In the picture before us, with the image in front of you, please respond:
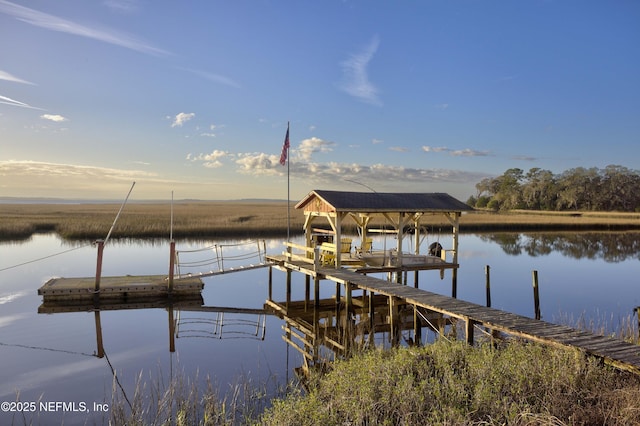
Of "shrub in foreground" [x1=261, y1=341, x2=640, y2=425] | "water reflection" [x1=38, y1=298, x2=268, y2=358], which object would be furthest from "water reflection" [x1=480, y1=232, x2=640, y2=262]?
"shrub in foreground" [x1=261, y1=341, x2=640, y2=425]

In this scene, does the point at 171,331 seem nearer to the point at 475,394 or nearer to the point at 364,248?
the point at 364,248

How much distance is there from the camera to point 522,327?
11422 mm

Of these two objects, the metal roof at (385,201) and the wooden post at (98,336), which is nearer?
the wooden post at (98,336)

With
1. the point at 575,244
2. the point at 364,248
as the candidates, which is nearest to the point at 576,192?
the point at 575,244

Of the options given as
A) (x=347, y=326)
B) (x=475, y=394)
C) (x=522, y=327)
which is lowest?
(x=347, y=326)

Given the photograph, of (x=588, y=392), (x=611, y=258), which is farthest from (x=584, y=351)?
(x=611, y=258)

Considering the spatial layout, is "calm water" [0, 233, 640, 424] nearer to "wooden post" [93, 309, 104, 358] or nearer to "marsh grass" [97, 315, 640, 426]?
"wooden post" [93, 309, 104, 358]

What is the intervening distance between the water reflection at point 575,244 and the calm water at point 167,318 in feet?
1.96

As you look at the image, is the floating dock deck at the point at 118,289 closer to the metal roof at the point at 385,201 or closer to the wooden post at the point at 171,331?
the wooden post at the point at 171,331

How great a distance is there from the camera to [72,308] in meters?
20.1

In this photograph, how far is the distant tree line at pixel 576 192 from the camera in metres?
97.7

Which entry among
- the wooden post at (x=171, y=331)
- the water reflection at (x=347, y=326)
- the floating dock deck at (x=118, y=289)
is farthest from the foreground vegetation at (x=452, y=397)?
the floating dock deck at (x=118, y=289)

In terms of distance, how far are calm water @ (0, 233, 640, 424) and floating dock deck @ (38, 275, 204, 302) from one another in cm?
95

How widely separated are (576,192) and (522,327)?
9797 cm
